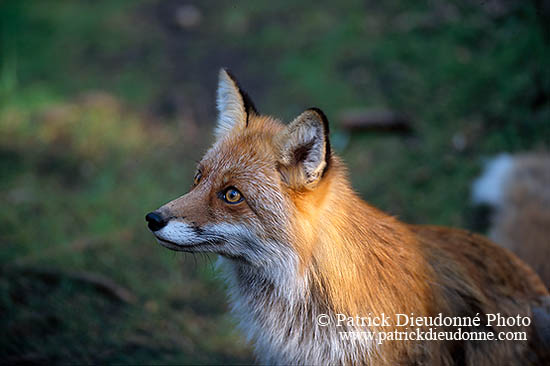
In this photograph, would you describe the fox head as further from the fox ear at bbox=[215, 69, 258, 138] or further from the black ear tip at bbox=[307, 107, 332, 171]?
the fox ear at bbox=[215, 69, 258, 138]

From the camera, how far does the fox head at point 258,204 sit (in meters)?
3.00

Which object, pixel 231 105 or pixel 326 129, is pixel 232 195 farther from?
pixel 231 105

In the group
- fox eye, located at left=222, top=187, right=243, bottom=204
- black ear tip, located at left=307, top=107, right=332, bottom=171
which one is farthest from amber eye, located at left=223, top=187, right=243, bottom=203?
black ear tip, located at left=307, top=107, right=332, bottom=171

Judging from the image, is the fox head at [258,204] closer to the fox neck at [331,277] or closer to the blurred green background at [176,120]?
the fox neck at [331,277]

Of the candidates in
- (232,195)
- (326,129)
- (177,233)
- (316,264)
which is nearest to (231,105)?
(232,195)

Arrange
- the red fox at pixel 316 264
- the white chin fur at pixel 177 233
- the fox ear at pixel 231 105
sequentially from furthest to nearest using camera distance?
1. the fox ear at pixel 231 105
2. the red fox at pixel 316 264
3. the white chin fur at pixel 177 233

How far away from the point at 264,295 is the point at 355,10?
310 inches

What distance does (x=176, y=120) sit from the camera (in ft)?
27.3

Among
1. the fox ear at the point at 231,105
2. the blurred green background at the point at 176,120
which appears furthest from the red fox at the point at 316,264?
the blurred green background at the point at 176,120

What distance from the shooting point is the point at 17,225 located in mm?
6047

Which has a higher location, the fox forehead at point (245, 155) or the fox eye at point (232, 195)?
the fox forehead at point (245, 155)

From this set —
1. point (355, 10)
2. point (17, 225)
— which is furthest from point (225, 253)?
point (355, 10)

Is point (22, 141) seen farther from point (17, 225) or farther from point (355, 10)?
point (355, 10)

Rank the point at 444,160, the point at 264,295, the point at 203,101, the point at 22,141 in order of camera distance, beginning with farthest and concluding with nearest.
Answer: the point at 203,101
the point at 22,141
the point at 444,160
the point at 264,295
